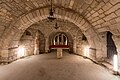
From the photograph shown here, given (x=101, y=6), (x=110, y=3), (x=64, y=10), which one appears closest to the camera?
(x=110, y=3)

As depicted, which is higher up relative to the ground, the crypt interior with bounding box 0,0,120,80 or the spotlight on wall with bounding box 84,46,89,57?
the crypt interior with bounding box 0,0,120,80

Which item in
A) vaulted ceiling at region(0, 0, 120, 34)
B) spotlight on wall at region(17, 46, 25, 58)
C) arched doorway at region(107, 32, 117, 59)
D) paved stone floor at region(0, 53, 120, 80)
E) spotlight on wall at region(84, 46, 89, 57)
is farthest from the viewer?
spotlight on wall at region(84, 46, 89, 57)

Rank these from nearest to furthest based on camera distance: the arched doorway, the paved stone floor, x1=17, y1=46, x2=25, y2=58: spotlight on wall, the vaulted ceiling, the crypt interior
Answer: the vaulted ceiling → the paved stone floor → the crypt interior → the arched doorway → x1=17, y1=46, x2=25, y2=58: spotlight on wall

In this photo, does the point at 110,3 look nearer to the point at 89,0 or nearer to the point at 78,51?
the point at 89,0

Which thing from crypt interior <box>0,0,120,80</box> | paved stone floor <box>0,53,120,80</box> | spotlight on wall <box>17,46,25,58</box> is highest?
crypt interior <box>0,0,120,80</box>

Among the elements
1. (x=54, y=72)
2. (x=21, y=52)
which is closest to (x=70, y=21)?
(x=54, y=72)

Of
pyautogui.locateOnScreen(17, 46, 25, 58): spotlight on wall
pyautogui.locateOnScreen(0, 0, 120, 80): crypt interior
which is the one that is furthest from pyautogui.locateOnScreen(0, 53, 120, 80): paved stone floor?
pyautogui.locateOnScreen(17, 46, 25, 58): spotlight on wall

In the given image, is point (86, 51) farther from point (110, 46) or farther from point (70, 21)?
point (70, 21)

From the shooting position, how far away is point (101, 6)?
3.63 meters

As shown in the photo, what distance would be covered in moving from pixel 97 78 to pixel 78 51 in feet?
18.1

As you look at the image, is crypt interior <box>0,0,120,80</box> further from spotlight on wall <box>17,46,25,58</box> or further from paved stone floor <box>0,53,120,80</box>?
paved stone floor <box>0,53,120,80</box>

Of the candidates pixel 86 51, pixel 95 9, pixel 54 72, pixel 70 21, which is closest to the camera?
pixel 95 9

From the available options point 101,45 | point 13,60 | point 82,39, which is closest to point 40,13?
point 13,60

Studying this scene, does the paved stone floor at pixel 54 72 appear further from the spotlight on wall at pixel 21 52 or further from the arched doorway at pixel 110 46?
the spotlight on wall at pixel 21 52
